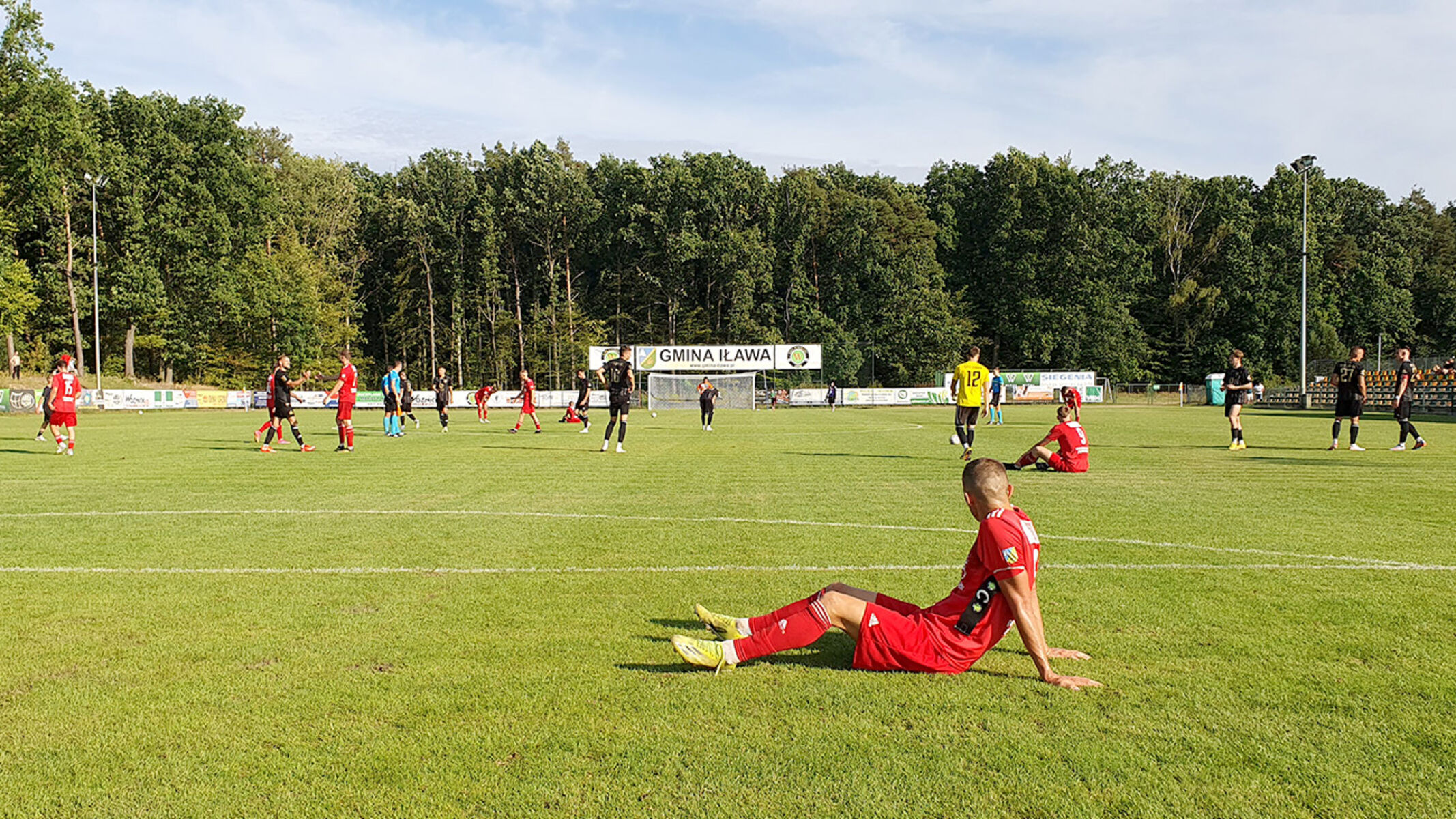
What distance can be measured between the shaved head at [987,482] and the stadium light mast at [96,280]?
2191 inches

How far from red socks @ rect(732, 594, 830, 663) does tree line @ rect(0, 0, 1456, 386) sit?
211 ft

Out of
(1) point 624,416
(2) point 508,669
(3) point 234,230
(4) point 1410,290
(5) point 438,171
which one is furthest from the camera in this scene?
(4) point 1410,290

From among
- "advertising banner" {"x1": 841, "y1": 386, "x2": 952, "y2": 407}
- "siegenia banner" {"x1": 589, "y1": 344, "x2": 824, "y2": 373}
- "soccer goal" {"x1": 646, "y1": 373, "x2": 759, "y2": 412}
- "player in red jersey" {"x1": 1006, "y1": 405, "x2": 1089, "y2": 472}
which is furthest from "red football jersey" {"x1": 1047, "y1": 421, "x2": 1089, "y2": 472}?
"advertising banner" {"x1": 841, "y1": 386, "x2": 952, "y2": 407}

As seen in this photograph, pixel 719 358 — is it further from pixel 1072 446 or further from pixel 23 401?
pixel 1072 446

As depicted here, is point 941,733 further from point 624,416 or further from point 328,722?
point 624,416

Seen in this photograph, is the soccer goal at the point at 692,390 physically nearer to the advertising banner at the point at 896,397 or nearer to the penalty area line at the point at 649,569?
the advertising banner at the point at 896,397

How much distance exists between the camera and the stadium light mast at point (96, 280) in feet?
163

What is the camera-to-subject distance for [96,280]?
50.7 m

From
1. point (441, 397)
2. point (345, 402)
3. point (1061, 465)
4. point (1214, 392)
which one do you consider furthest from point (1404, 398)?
point (1214, 392)

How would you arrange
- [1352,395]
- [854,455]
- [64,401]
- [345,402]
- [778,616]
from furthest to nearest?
[345,402], [64,401], [854,455], [1352,395], [778,616]

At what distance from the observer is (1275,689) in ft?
13.9

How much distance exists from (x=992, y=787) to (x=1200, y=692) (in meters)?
1.53

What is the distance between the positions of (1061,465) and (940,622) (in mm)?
10041

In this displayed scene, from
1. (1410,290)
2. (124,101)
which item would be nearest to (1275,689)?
(124,101)
